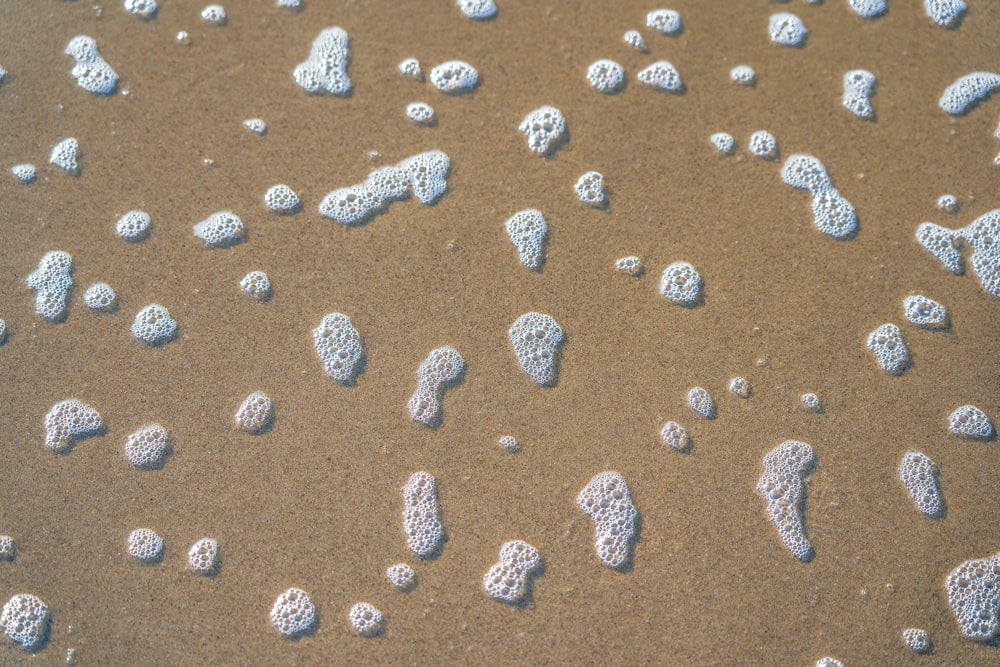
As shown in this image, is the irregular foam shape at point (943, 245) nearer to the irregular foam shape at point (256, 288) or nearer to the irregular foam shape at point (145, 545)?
the irregular foam shape at point (256, 288)

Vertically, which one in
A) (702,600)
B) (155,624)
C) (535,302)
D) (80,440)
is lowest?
(155,624)

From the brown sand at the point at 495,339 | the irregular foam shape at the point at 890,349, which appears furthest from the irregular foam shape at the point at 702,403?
the irregular foam shape at the point at 890,349

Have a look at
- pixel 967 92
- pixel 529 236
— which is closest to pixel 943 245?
pixel 967 92

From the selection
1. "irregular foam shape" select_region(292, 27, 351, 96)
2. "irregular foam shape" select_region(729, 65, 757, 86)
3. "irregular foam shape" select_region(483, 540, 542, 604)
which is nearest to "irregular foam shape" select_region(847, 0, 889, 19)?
"irregular foam shape" select_region(729, 65, 757, 86)

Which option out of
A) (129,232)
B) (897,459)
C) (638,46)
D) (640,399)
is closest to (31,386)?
(129,232)

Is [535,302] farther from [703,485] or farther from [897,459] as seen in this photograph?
[897,459]

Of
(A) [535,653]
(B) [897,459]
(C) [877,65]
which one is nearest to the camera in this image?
(A) [535,653]

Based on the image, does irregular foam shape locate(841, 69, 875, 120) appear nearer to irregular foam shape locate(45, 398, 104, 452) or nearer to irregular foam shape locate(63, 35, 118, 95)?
irregular foam shape locate(63, 35, 118, 95)
